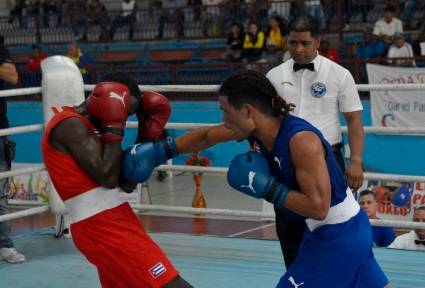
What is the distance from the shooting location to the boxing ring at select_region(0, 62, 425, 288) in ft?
14.8

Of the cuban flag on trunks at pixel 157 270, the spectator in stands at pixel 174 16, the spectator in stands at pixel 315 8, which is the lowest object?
the cuban flag on trunks at pixel 157 270

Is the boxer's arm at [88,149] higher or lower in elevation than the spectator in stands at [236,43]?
higher

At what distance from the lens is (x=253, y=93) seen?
9.10ft

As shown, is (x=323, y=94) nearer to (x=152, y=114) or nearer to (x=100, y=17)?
(x=152, y=114)

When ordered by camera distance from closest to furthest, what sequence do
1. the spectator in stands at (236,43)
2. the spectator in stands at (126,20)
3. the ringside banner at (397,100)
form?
the ringside banner at (397,100) < the spectator in stands at (236,43) < the spectator in stands at (126,20)

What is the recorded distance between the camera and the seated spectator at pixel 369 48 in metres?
12.1

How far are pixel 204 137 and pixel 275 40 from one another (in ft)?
31.8

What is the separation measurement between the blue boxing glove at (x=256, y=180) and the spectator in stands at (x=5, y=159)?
8.24ft

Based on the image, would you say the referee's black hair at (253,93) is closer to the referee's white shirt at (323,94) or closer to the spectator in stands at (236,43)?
the referee's white shirt at (323,94)

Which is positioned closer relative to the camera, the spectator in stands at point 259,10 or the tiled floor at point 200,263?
the tiled floor at point 200,263

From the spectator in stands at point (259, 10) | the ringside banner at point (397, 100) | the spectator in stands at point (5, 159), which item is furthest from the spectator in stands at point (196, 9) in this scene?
the spectator in stands at point (5, 159)

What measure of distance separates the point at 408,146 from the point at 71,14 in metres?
8.19

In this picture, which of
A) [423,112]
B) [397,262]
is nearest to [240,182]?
[397,262]

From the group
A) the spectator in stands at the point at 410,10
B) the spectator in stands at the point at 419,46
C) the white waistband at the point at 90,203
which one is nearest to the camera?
the white waistband at the point at 90,203
